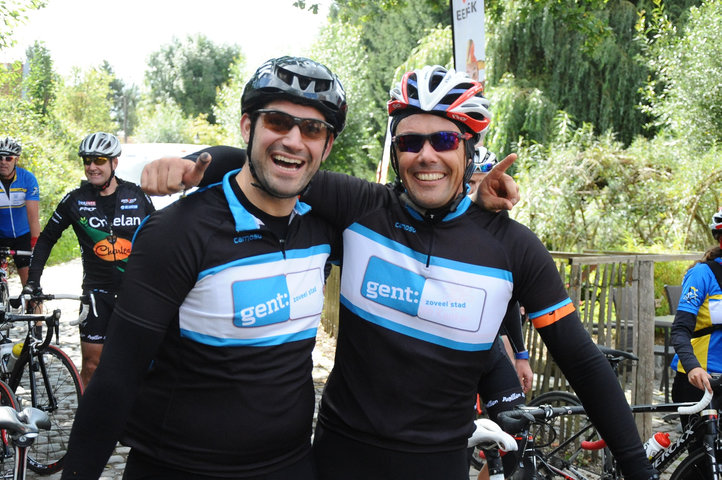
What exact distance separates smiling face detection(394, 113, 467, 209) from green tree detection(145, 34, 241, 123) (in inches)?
2302

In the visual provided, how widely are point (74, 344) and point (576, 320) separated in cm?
924

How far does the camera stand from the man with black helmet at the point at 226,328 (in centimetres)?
195

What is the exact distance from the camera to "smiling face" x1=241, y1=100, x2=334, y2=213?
85.9 inches

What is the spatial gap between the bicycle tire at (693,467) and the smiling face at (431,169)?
10.1 feet

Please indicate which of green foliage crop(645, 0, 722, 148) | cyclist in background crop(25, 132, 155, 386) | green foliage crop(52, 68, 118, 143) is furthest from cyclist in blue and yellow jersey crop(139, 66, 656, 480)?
green foliage crop(52, 68, 118, 143)

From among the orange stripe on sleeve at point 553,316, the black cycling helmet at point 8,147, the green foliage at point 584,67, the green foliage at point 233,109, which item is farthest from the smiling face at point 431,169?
the green foliage at point 233,109

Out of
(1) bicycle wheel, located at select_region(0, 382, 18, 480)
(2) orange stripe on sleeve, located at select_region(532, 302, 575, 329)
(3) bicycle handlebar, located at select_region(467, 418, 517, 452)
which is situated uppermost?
(2) orange stripe on sleeve, located at select_region(532, 302, 575, 329)

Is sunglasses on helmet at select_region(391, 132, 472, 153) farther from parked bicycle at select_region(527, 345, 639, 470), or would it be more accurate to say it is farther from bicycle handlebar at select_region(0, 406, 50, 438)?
parked bicycle at select_region(527, 345, 639, 470)

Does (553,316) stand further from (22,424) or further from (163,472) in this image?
(22,424)

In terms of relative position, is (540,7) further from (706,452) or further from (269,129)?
(269,129)

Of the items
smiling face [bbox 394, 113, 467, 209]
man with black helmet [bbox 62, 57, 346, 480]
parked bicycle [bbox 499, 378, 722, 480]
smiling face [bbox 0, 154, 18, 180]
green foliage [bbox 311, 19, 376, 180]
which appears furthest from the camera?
green foliage [bbox 311, 19, 376, 180]

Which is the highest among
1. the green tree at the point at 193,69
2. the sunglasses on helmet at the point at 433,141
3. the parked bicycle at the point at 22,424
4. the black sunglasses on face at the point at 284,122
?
the green tree at the point at 193,69

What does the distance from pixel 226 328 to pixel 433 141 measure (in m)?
0.97

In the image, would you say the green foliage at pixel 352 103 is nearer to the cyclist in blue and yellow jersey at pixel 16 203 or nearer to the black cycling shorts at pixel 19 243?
the black cycling shorts at pixel 19 243
